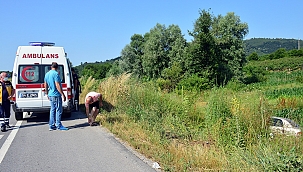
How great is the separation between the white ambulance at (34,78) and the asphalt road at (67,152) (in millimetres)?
1309

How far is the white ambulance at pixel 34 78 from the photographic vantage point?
38.3 ft

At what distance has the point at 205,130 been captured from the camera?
8.55 m

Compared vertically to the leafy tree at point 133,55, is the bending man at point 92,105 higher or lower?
lower

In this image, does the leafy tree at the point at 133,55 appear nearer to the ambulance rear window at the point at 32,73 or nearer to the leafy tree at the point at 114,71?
the leafy tree at the point at 114,71

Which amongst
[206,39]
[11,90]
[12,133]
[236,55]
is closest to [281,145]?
[12,133]

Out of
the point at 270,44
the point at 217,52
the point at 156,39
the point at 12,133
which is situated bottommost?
the point at 12,133

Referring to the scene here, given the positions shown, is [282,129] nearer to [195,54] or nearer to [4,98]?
[4,98]

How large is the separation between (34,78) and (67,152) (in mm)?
5535

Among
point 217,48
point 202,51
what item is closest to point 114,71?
point 202,51

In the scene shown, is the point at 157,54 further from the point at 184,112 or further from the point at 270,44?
the point at 270,44

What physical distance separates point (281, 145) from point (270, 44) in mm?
175616

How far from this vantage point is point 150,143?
756 centimetres

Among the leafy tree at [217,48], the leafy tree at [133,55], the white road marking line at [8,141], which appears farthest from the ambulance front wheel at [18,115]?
the leafy tree at [133,55]

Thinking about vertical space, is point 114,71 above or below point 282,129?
above
